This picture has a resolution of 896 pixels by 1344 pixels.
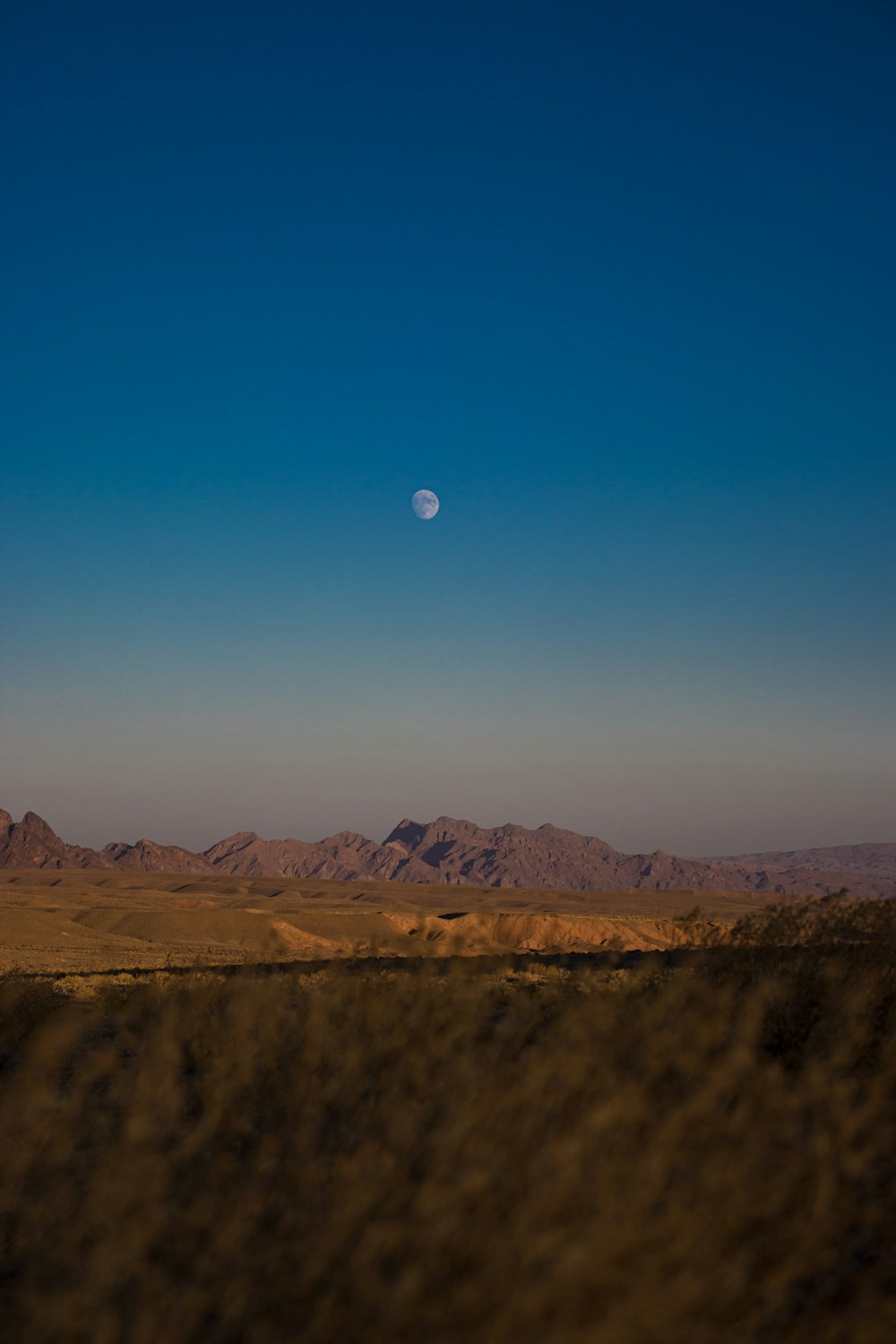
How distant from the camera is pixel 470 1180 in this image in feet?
14.3

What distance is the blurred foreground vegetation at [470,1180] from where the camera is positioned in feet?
12.9

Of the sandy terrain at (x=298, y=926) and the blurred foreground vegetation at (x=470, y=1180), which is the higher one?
the blurred foreground vegetation at (x=470, y=1180)

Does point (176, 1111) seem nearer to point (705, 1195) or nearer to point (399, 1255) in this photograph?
point (399, 1255)

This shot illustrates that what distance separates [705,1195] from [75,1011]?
1088 centimetres

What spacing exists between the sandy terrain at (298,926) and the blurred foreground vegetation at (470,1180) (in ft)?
11.2

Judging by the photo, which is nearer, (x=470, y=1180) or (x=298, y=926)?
(x=470, y=1180)

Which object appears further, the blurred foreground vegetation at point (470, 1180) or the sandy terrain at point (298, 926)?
the sandy terrain at point (298, 926)

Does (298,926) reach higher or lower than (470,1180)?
lower

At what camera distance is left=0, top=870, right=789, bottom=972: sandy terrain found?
74.1 ft

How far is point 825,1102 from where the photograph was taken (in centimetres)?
718

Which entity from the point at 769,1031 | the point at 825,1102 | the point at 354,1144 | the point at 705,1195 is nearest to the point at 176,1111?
the point at 354,1144

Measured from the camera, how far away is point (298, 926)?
231 feet

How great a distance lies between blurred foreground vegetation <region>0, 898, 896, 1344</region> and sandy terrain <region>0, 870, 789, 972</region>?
3.42 m

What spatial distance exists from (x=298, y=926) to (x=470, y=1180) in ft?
226
